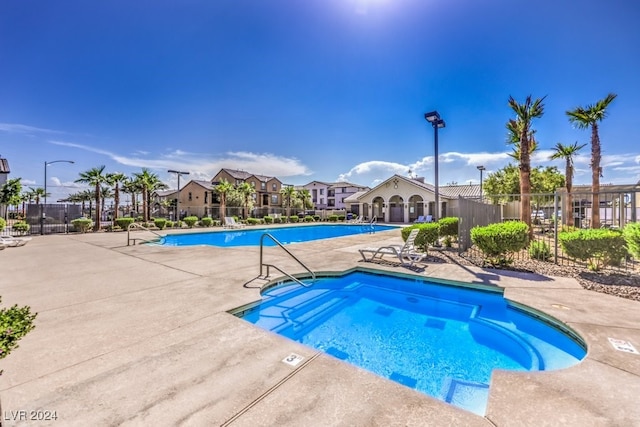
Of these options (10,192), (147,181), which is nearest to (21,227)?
(10,192)

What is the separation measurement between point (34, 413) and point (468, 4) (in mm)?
12925

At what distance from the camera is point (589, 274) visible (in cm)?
700

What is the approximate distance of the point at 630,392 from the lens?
8.63 ft

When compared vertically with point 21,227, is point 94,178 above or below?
above

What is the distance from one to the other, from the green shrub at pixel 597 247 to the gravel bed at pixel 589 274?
303 mm

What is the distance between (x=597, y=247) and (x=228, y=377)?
28.8 ft

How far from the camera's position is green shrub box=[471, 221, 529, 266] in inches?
302

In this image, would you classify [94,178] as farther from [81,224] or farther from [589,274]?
[589,274]

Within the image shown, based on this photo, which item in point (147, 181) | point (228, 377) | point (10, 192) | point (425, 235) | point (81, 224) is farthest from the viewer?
point (147, 181)

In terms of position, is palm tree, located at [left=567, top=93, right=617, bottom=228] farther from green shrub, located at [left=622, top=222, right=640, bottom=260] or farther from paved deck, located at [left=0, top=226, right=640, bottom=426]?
paved deck, located at [left=0, top=226, right=640, bottom=426]

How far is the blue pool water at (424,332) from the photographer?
12.2 ft

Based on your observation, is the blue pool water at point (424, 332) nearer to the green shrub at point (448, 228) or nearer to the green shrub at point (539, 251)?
the green shrub at point (539, 251)

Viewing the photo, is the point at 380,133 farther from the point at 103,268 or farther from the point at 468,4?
the point at 103,268

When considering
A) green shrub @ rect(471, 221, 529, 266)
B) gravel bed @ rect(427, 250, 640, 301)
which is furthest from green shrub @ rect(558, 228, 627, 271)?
green shrub @ rect(471, 221, 529, 266)
